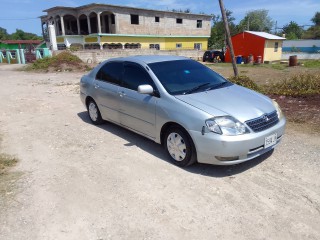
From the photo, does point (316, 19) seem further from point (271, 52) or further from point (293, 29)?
point (271, 52)

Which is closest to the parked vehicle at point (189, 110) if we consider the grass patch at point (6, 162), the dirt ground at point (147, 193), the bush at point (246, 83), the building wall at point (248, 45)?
the dirt ground at point (147, 193)

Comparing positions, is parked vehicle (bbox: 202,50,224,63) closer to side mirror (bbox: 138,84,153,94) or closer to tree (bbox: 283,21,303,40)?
side mirror (bbox: 138,84,153,94)

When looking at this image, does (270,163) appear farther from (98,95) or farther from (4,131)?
(4,131)

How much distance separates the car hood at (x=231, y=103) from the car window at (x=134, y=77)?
2.52 feet

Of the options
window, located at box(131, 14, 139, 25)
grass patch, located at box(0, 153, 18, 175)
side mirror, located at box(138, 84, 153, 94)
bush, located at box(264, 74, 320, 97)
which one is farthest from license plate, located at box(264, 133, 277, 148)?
window, located at box(131, 14, 139, 25)

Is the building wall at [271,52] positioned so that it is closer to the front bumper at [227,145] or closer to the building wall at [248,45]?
the building wall at [248,45]

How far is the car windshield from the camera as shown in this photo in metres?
4.22

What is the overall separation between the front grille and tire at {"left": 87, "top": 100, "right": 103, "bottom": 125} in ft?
11.4

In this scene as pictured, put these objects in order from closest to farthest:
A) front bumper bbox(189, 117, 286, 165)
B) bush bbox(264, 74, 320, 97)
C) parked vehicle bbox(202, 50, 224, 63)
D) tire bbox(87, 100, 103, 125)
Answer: front bumper bbox(189, 117, 286, 165) < tire bbox(87, 100, 103, 125) < bush bbox(264, 74, 320, 97) < parked vehicle bbox(202, 50, 224, 63)

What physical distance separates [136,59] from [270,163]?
285cm

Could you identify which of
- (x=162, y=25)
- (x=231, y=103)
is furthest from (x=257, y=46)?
(x=231, y=103)

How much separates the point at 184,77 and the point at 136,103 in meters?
0.91

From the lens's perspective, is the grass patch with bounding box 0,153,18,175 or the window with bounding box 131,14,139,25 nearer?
the grass patch with bounding box 0,153,18,175

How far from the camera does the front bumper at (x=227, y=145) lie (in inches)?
134
